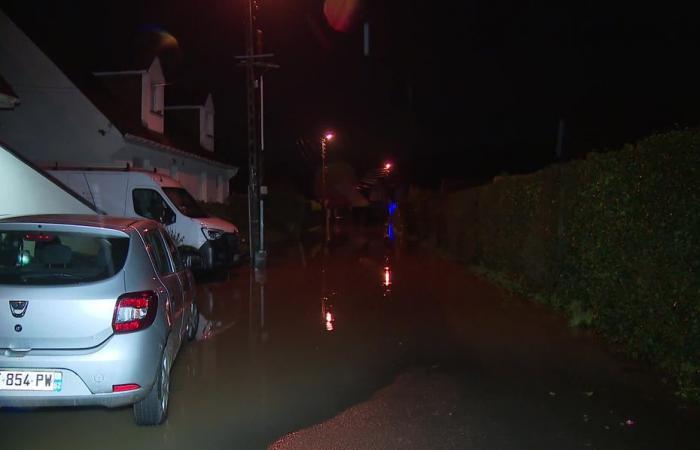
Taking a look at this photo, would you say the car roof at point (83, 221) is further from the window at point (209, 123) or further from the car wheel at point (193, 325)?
the window at point (209, 123)

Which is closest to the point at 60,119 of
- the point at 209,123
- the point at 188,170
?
the point at 188,170

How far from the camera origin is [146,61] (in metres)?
23.4

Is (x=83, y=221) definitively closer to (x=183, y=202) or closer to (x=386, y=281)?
(x=386, y=281)

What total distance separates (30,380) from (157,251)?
173 cm

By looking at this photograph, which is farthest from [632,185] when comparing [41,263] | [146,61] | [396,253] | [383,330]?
[146,61]

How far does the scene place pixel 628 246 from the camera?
7.21 m

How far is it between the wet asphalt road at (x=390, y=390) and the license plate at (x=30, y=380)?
58cm

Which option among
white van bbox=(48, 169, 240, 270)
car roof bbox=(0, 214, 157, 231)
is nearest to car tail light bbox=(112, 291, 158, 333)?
car roof bbox=(0, 214, 157, 231)

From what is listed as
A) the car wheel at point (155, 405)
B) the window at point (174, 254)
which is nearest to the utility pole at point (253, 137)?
the window at point (174, 254)

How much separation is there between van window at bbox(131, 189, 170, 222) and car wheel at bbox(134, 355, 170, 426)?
1035cm

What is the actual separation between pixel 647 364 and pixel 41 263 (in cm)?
646

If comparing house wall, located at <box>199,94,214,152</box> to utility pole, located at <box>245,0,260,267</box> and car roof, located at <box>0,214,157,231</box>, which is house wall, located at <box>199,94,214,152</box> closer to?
utility pole, located at <box>245,0,260,267</box>

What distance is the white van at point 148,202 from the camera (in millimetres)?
15008

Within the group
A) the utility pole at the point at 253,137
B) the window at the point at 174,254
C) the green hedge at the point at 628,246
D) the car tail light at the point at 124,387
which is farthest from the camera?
the utility pole at the point at 253,137
